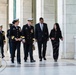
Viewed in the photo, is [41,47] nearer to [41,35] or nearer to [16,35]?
[41,35]

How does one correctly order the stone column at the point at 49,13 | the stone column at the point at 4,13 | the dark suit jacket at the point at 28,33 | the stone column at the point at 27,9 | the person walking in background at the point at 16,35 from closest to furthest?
the person walking in background at the point at 16,35, the dark suit jacket at the point at 28,33, the stone column at the point at 49,13, the stone column at the point at 27,9, the stone column at the point at 4,13

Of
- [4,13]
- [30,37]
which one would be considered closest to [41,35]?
[30,37]

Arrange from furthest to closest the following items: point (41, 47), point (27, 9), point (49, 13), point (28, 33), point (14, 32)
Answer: point (27, 9), point (49, 13), point (41, 47), point (28, 33), point (14, 32)

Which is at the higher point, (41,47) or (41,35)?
(41,35)

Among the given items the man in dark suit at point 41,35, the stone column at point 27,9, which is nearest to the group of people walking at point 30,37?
the man in dark suit at point 41,35

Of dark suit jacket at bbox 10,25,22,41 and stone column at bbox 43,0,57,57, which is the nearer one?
dark suit jacket at bbox 10,25,22,41

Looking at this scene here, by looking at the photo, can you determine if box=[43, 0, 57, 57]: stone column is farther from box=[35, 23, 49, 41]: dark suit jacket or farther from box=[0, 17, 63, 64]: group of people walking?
box=[35, 23, 49, 41]: dark suit jacket

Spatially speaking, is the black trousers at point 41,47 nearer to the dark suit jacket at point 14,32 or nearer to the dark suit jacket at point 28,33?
the dark suit jacket at point 28,33

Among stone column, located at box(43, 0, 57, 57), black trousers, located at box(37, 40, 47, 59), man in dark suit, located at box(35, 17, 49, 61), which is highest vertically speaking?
stone column, located at box(43, 0, 57, 57)

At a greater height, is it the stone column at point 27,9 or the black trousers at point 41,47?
the stone column at point 27,9

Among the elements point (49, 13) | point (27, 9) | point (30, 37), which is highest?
point (27, 9)

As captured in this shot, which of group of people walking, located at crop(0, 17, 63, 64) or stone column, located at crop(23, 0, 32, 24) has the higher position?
stone column, located at crop(23, 0, 32, 24)

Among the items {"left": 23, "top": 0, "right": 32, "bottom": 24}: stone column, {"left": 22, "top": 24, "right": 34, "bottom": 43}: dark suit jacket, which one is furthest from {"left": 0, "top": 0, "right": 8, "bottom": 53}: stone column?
{"left": 22, "top": 24, "right": 34, "bottom": 43}: dark suit jacket

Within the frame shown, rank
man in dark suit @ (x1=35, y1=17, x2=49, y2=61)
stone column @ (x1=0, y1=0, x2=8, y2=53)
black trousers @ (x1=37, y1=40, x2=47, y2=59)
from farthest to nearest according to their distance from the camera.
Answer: stone column @ (x1=0, y1=0, x2=8, y2=53), man in dark suit @ (x1=35, y1=17, x2=49, y2=61), black trousers @ (x1=37, y1=40, x2=47, y2=59)
